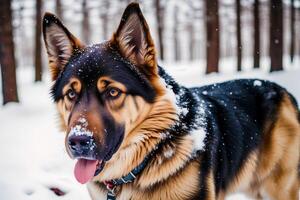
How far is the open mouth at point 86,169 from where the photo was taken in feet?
9.91

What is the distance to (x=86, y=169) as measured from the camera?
3.03 m

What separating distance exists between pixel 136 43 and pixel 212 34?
13187 mm

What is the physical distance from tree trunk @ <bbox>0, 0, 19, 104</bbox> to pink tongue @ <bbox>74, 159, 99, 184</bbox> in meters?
9.26

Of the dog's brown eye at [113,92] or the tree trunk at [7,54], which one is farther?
the tree trunk at [7,54]

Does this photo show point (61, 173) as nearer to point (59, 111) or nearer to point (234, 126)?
point (59, 111)

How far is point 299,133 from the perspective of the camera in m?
4.34

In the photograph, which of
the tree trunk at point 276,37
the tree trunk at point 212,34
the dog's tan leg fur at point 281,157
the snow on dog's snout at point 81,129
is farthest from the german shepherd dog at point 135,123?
the tree trunk at point 276,37

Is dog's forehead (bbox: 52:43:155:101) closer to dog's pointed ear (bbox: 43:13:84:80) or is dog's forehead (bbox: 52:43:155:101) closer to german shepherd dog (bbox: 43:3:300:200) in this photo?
german shepherd dog (bbox: 43:3:300:200)

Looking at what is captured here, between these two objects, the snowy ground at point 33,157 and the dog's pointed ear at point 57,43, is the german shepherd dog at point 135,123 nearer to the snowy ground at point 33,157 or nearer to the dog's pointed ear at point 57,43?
the dog's pointed ear at point 57,43

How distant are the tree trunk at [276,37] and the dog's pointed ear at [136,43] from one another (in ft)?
45.3

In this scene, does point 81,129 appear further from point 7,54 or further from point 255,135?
point 7,54

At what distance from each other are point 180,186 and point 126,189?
484 mm

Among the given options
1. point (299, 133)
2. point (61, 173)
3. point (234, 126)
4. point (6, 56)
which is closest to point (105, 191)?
point (234, 126)

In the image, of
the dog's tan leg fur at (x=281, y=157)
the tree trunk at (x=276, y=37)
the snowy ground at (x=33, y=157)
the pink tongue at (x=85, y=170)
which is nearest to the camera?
the pink tongue at (x=85, y=170)
